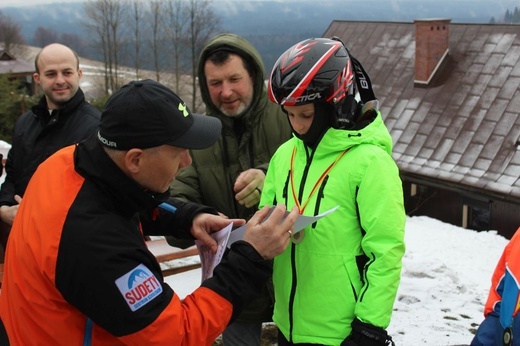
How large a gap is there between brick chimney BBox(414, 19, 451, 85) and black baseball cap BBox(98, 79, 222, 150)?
20.0m

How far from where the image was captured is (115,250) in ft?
6.44

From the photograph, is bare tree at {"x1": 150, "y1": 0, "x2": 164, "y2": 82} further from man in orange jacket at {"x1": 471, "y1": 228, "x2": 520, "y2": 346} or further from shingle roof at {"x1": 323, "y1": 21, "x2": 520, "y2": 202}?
man in orange jacket at {"x1": 471, "y1": 228, "x2": 520, "y2": 346}

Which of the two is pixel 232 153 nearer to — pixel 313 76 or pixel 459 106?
pixel 313 76

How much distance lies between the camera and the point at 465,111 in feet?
63.2

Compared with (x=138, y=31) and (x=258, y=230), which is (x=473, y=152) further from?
(x=138, y=31)

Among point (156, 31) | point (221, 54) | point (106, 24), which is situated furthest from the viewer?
point (156, 31)

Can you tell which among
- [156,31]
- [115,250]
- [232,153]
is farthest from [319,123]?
[156,31]

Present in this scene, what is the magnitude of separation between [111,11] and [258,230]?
59631 millimetres

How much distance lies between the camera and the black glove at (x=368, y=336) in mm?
2332

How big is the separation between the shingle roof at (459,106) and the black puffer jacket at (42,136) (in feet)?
47.3

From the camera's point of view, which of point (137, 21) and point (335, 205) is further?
point (137, 21)

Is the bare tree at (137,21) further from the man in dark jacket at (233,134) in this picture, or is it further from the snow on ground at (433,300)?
the man in dark jacket at (233,134)

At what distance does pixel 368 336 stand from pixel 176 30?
5835cm

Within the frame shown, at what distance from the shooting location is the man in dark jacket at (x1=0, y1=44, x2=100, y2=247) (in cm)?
454
